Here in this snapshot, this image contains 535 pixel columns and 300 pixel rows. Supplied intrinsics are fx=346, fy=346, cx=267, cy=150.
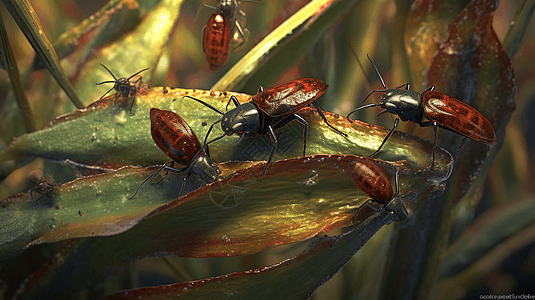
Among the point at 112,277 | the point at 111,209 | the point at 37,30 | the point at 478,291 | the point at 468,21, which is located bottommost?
the point at 478,291

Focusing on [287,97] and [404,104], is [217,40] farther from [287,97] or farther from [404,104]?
[404,104]

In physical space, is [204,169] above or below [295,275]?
above

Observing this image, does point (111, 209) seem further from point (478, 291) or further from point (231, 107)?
point (478, 291)

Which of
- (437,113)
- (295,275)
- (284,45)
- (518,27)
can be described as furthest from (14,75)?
(518,27)

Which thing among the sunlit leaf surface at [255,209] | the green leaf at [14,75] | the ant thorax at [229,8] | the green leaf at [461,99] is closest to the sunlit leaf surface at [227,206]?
the sunlit leaf surface at [255,209]

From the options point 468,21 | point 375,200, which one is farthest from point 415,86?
point 375,200

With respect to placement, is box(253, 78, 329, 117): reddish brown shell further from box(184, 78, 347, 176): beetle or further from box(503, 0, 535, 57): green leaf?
box(503, 0, 535, 57): green leaf

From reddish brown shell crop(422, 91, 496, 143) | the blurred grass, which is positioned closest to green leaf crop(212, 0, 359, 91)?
the blurred grass
